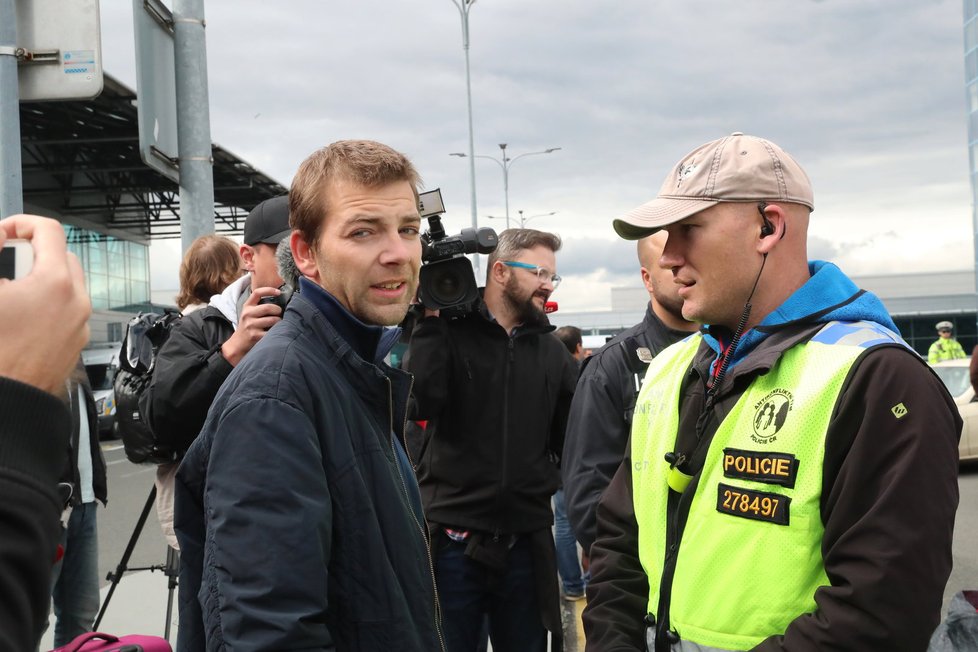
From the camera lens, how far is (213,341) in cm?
336

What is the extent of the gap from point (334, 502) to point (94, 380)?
22.9 metres

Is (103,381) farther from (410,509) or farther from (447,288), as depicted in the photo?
(410,509)

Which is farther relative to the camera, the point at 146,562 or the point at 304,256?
the point at 146,562

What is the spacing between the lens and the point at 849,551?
5.47 feet

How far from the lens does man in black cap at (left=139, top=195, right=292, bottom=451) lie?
2.95 metres

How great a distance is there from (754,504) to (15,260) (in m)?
1.39

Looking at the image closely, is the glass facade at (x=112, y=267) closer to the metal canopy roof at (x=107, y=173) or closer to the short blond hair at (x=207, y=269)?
the metal canopy roof at (x=107, y=173)

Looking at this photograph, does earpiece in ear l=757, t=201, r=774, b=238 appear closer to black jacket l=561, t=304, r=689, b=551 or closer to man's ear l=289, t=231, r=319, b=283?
man's ear l=289, t=231, r=319, b=283

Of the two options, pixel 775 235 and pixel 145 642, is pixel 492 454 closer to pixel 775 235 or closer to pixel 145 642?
pixel 145 642

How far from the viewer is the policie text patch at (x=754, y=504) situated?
177 centimetres

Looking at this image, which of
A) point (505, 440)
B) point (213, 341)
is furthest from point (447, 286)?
point (213, 341)

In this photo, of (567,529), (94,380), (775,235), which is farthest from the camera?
(94,380)

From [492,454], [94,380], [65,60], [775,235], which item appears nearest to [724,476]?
[775,235]

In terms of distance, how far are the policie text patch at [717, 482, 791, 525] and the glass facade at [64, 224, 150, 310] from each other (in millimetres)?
37067
